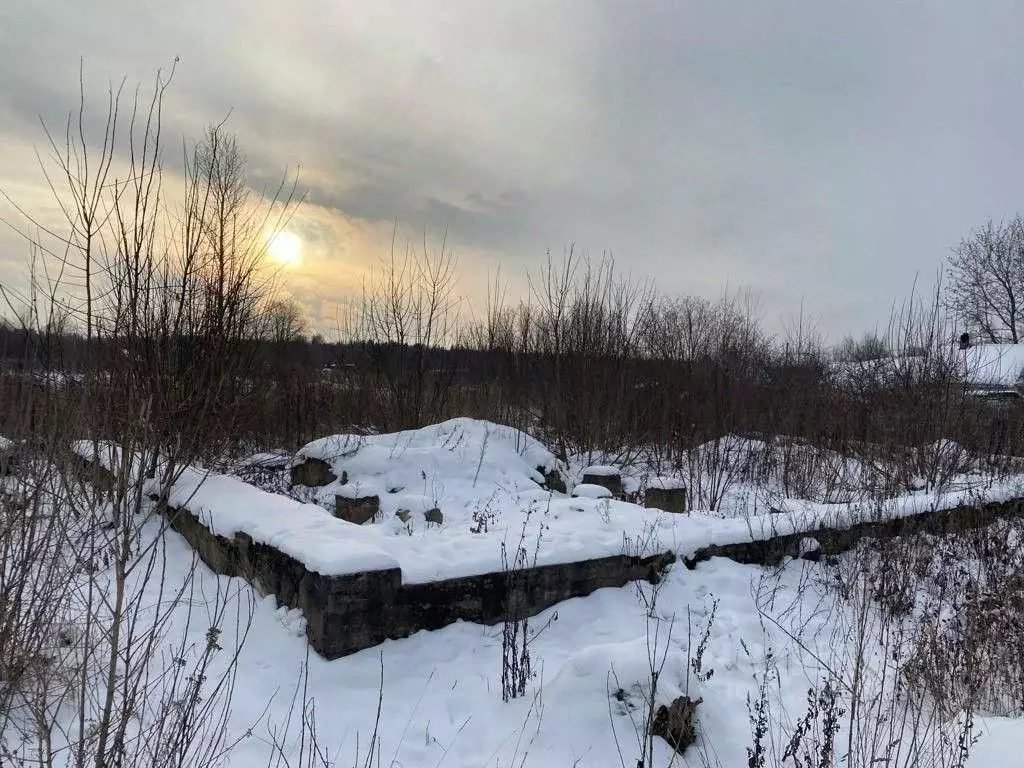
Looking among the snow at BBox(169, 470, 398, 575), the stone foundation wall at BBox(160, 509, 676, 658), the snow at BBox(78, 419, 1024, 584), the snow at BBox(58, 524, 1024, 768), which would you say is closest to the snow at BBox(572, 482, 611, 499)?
the snow at BBox(78, 419, 1024, 584)

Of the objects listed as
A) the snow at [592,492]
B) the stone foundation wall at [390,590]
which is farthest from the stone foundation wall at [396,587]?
the snow at [592,492]

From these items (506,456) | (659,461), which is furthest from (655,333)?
(506,456)

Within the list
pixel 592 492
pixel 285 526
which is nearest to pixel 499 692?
pixel 285 526

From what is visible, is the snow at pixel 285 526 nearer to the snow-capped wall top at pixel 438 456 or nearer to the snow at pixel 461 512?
the snow at pixel 461 512

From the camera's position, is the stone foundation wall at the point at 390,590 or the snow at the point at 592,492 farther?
the snow at the point at 592,492

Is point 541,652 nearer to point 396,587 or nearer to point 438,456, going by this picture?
point 396,587

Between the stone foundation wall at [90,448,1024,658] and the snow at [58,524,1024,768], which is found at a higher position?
the stone foundation wall at [90,448,1024,658]

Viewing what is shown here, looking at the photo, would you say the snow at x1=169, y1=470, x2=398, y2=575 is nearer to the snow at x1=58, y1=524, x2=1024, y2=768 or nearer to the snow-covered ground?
the snow-covered ground

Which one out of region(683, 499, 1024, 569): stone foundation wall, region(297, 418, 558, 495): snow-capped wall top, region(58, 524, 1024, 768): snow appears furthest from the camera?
region(297, 418, 558, 495): snow-capped wall top

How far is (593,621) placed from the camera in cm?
413

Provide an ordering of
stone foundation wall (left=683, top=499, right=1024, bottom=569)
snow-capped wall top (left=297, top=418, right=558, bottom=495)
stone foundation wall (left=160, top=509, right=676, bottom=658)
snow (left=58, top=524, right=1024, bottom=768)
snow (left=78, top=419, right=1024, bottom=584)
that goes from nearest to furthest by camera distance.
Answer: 1. snow (left=58, top=524, right=1024, bottom=768)
2. stone foundation wall (left=160, top=509, right=676, bottom=658)
3. snow (left=78, top=419, right=1024, bottom=584)
4. stone foundation wall (left=683, top=499, right=1024, bottom=569)
5. snow-capped wall top (left=297, top=418, right=558, bottom=495)

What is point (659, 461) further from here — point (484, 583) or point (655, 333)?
point (484, 583)

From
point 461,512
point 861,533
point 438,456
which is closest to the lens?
point 861,533

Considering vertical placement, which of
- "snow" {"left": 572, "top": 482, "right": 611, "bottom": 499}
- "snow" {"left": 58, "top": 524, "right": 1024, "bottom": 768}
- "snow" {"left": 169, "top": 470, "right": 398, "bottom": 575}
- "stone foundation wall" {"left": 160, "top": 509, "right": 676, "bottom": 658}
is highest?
"snow" {"left": 169, "top": 470, "right": 398, "bottom": 575}
